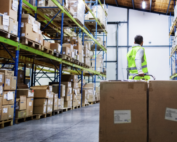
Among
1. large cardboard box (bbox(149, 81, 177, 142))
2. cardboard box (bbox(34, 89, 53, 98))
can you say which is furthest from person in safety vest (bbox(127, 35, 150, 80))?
cardboard box (bbox(34, 89, 53, 98))

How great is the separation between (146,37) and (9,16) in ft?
51.2

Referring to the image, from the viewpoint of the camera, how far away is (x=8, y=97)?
507 cm

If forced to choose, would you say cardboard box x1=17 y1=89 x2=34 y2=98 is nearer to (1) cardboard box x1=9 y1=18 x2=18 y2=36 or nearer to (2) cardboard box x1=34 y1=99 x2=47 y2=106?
(2) cardboard box x1=34 y1=99 x2=47 y2=106

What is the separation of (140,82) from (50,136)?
2594mm

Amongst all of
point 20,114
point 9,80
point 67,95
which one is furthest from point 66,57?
point 9,80

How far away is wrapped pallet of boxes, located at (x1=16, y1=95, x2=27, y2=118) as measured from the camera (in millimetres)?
5570

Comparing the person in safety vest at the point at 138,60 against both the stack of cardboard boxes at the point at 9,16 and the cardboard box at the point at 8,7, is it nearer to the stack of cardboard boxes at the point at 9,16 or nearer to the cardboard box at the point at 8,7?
the stack of cardboard boxes at the point at 9,16

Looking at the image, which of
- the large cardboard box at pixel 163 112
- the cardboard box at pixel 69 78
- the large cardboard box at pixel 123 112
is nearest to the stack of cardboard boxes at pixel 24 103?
the cardboard box at pixel 69 78

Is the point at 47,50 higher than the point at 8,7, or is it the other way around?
the point at 8,7

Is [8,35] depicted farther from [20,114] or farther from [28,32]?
[20,114]

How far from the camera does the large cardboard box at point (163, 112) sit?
2055mm

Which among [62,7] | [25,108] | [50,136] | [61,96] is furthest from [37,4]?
[50,136]

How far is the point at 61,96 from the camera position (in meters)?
8.24

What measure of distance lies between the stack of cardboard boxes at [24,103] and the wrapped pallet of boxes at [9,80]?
0.49 m
